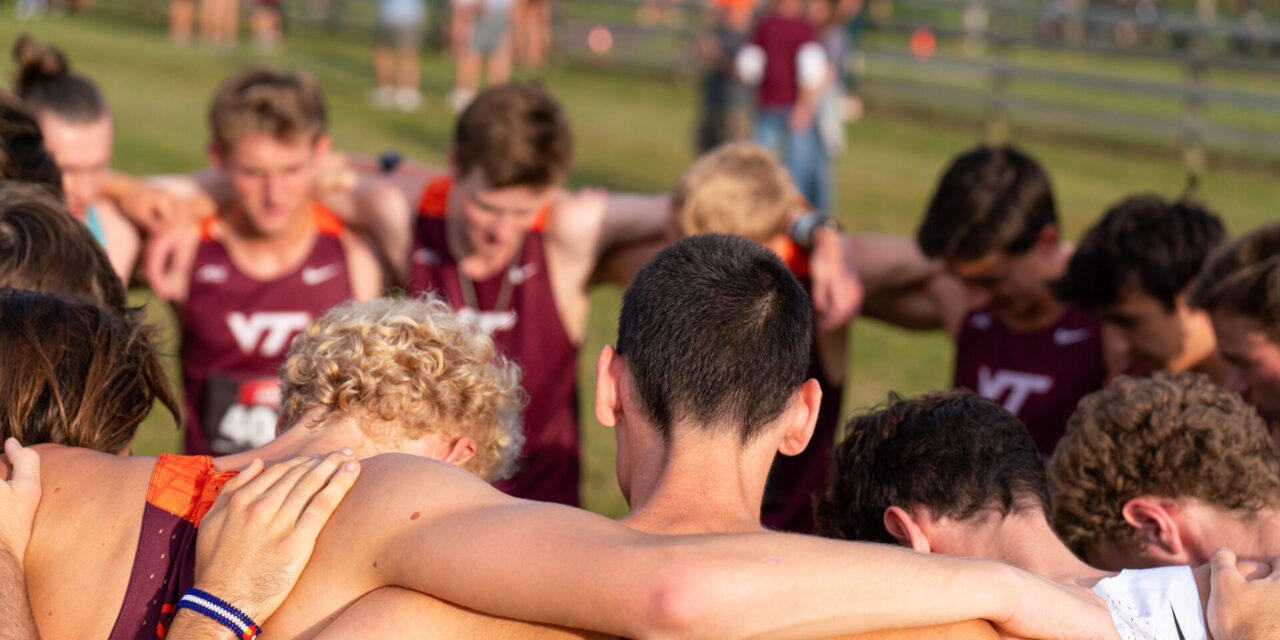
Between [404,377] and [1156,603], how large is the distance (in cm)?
160

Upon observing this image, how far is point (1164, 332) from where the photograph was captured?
4.00 m

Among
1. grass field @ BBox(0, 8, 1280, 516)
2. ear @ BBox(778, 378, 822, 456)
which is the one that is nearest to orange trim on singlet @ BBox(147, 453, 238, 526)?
ear @ BBox(778, 378, 822, 456)

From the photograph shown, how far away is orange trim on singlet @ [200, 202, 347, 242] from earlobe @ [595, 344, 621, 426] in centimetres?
307

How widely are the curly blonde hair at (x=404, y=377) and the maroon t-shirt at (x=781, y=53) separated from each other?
9645mm

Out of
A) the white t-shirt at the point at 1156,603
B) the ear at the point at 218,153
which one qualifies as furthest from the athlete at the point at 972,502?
the ear at the point at 218,153

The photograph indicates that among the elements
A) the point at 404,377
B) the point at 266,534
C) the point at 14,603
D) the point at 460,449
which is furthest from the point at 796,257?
the point at 14,603

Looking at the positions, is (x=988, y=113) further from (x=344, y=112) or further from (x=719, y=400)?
(x=719, y=400)

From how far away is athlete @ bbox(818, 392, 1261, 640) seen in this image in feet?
7.83

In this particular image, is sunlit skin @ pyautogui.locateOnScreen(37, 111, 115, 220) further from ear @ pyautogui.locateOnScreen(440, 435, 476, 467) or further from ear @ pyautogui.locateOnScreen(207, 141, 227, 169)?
ear @ pyautogui.locateOnScreen(440, 435, 476, 467)

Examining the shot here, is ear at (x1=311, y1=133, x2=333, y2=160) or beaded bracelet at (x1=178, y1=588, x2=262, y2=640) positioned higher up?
ear at (x1=311, y1=133, x2=333, y2=160)

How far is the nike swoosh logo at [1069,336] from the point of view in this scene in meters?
4.29

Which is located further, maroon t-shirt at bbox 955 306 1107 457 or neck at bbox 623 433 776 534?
maroon t-shirt at bbox 955 306 1107 457

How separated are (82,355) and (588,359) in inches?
216

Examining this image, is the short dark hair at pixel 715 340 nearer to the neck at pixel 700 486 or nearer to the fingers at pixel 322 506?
the neck at pixel 700 486
